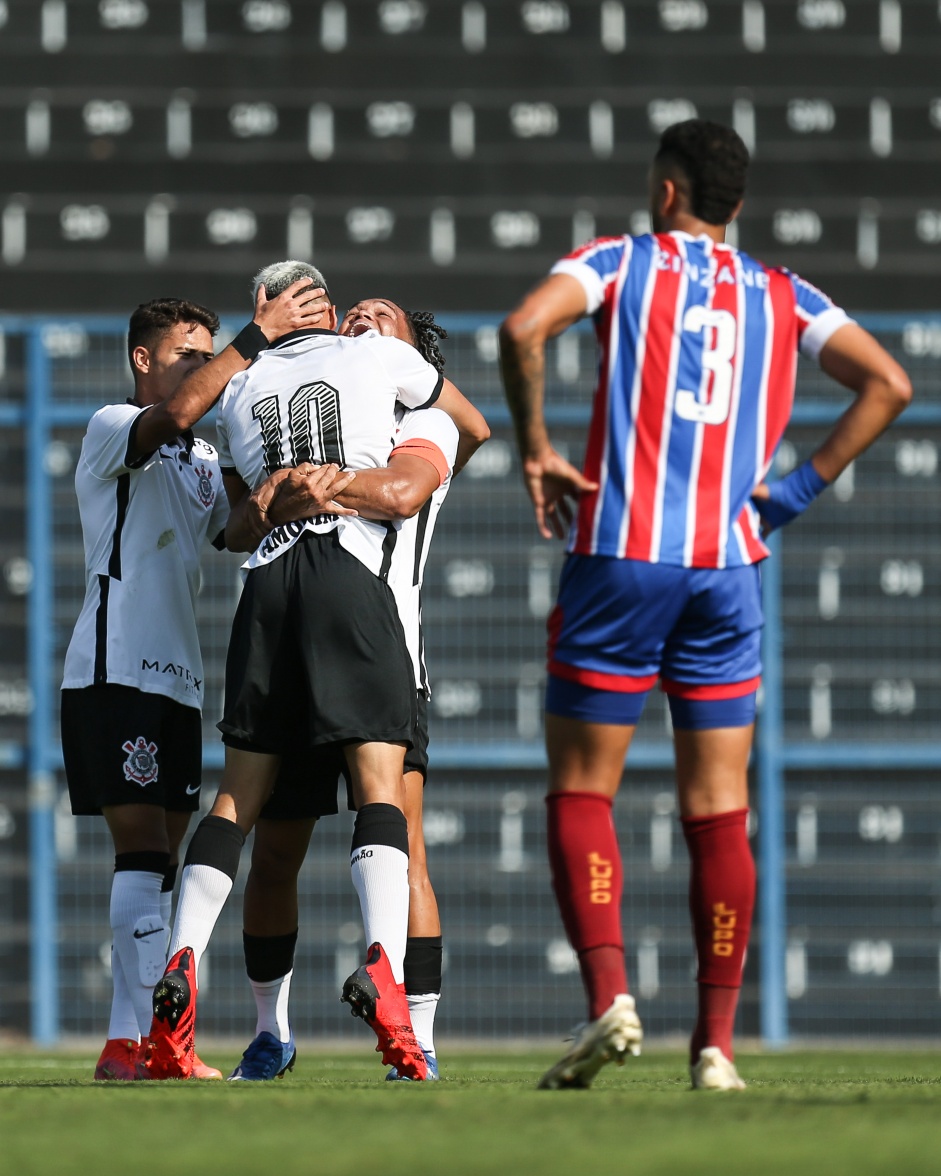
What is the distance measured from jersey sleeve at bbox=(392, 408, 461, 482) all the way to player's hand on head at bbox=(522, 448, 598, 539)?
804 millimetres

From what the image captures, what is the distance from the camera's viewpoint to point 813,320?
136 inches

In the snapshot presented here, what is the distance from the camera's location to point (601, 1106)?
113 inches

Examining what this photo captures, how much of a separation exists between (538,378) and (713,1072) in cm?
115

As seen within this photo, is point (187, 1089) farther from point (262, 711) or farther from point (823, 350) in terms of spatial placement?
point (823, 350)

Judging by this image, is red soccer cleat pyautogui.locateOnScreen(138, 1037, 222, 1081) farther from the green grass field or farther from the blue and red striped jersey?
the blue and red striped jersey

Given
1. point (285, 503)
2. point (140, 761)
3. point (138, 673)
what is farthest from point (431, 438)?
point (140, 761)

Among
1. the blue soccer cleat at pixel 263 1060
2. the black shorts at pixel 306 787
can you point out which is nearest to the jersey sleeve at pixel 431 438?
the black shorts at pixel 306 787

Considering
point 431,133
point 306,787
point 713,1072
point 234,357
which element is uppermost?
point 431,133

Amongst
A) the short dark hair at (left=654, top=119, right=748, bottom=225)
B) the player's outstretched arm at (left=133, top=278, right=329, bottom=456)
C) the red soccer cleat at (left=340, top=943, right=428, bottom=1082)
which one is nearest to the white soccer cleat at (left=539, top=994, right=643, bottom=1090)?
the red soccer cleat at (left=340, top=943, right=428, bottom=1082)

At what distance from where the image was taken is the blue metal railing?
8156 mm

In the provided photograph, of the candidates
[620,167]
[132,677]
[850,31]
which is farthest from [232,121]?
[132,677]

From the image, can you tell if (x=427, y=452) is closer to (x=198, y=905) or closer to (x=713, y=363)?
(x=713, y=363)

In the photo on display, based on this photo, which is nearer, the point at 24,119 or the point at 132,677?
the point at 132,677

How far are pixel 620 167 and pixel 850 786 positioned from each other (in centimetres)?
275
